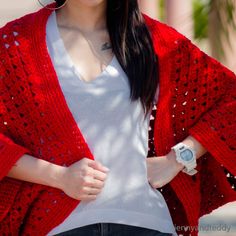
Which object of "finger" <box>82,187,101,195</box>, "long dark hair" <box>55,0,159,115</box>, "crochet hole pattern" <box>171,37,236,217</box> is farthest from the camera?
"crochet hole pattern" <box>171,37,236,217</box>

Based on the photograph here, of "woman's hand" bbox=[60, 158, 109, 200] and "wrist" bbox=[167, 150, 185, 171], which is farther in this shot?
"wrist" bbox=[167, 150, 185, 171]

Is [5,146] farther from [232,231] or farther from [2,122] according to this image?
[232,231]

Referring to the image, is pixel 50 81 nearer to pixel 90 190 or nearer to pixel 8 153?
pixel 8 153

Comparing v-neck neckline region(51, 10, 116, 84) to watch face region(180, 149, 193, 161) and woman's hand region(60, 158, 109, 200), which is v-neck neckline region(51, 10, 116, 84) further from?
watch face region(180, 149, 193, 161)

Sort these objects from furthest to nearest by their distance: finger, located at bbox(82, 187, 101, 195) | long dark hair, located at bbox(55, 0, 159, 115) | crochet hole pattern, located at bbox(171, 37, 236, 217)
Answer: crochet hole pattern, located at bbox(171, 37, 236, 217) < long dark hair, located at bbox(55, 0, 159, 115) < finger, located at bbox(82, 187, 101, 195)

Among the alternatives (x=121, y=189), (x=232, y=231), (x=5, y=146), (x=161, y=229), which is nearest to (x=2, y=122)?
(x=5, y=146)

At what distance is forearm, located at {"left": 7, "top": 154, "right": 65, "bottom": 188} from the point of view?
8.70ft

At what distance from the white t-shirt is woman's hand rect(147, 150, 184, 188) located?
1.9 inches

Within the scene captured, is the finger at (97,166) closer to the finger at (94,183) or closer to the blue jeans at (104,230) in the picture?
the finger at (94,183)

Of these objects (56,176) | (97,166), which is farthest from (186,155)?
(56,176)

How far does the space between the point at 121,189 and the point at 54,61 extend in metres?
0.48

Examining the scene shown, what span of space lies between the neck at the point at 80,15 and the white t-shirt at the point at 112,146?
15 centimetres

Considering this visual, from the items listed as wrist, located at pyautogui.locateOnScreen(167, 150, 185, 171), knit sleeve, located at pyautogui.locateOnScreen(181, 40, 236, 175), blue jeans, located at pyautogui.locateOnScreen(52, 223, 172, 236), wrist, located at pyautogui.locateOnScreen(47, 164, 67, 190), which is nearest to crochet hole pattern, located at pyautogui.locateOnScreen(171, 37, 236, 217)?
knit sleeve, located at pyautogui.locateOnScreen(181, 40, 236, 175)

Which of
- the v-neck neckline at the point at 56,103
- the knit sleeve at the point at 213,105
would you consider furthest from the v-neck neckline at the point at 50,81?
the knit sleeve at the point at 213,105
